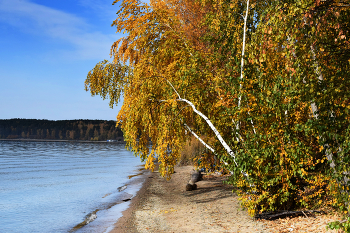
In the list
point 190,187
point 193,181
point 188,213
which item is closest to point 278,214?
point 188,213

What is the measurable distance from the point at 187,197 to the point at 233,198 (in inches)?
128

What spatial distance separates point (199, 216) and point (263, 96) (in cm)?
641

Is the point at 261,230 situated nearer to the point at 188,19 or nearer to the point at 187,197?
the point at 187,197

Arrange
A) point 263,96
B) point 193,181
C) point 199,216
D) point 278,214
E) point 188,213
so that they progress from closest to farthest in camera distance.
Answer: point 263,96
point 278,214
point 199,216
point 188,213
point 193,181

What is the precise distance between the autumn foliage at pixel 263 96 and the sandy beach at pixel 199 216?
652 mm

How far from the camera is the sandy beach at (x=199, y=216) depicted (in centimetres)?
921

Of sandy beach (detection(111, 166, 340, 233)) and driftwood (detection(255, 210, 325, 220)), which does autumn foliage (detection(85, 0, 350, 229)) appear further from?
sandy beach (detection(111, 166, 340, 233))

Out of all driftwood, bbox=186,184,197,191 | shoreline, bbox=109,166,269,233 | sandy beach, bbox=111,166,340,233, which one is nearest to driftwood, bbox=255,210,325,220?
sandy beach, bbox=111,166,340,233

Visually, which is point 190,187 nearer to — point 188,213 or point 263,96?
point 188,213

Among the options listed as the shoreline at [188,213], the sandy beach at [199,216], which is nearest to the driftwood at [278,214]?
the sandy beach at [199,216]

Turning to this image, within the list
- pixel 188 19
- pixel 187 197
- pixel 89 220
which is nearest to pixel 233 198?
pixel 187 197

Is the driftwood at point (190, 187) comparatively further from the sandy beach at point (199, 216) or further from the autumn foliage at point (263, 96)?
the autumn foliage at point (263, 96)

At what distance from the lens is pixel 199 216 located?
1209 centimetres

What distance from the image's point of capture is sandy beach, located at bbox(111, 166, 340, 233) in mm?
9211
